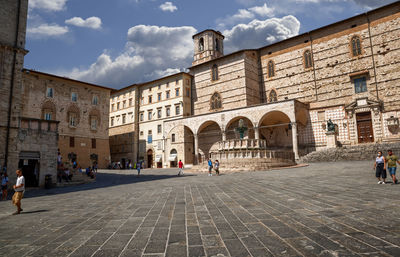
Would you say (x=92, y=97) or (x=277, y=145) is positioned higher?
(x=92, y=97)

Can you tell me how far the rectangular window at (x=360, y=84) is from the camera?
86.6 feet

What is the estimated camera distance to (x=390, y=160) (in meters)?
9.24

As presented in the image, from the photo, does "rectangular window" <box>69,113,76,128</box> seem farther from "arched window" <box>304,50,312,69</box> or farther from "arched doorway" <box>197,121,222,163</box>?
→ "arched window" <box>304,50,312,69</box>

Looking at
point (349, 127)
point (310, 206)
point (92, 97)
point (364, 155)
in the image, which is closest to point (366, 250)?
point (310, 206)

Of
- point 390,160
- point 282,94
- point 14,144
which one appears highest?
point 282,94

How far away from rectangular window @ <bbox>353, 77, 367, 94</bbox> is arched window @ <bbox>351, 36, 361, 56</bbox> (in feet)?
9.80

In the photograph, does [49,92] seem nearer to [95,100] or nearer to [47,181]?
[95,100]

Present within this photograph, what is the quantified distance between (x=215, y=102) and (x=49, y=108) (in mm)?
22348

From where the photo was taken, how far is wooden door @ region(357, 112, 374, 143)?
24.8 meters

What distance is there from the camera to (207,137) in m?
35.8

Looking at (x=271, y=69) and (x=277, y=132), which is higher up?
(x=271, y=69)

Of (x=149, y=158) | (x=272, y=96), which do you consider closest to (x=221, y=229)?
(x=272, y=96)

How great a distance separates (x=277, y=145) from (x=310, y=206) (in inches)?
1091

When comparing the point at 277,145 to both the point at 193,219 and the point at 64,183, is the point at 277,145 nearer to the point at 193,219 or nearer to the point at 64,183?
the point at 64,183
